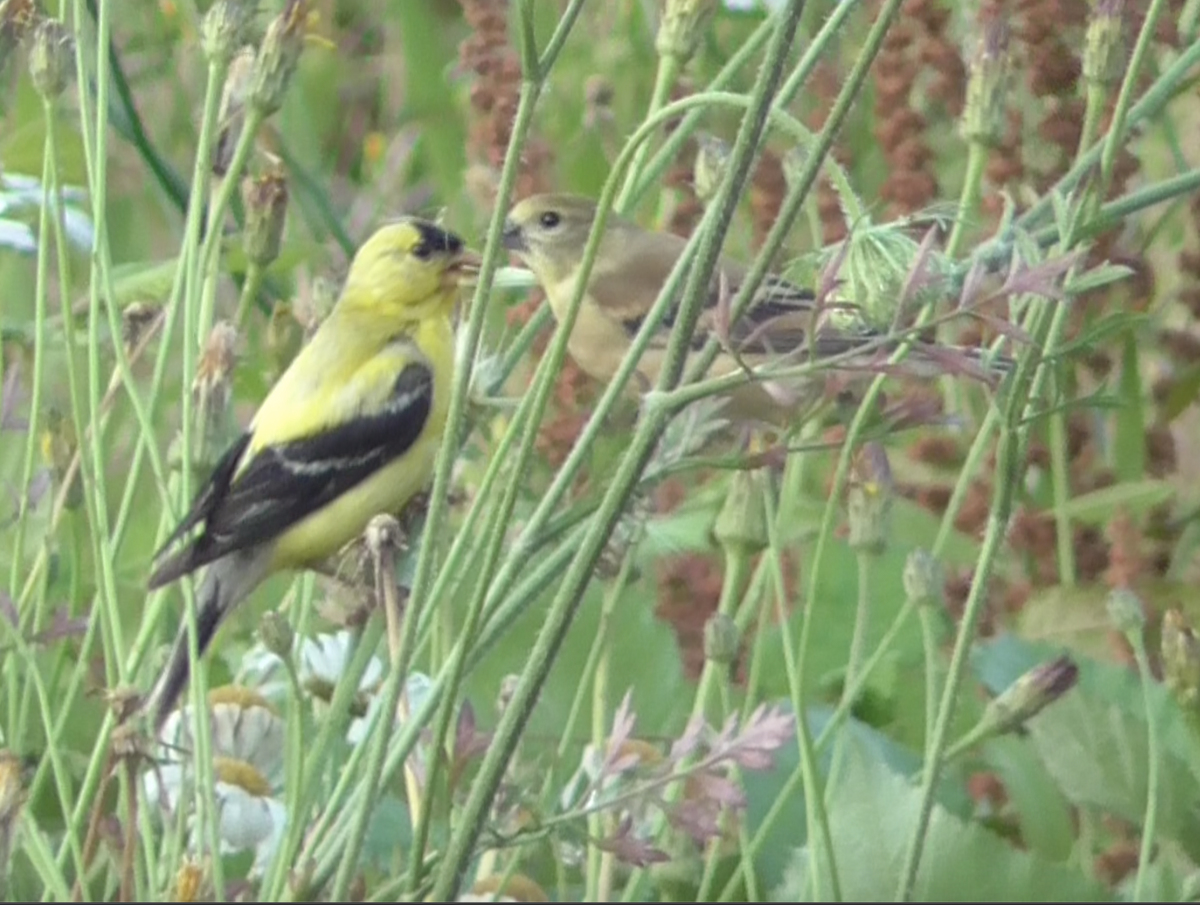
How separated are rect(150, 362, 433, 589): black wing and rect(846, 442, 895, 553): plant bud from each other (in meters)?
0.57

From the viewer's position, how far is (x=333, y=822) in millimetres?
896

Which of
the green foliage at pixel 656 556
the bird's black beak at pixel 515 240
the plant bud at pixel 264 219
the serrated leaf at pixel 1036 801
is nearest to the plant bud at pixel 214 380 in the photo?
the green foliage at pixel 656 556

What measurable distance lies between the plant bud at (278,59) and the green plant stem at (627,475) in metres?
0.33

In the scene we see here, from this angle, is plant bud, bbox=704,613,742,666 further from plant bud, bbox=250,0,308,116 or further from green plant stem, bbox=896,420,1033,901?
plant bud, bbox=250,0,308,116

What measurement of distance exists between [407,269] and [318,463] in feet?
0.76

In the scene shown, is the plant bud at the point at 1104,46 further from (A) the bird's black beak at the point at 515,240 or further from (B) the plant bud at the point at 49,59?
(A) the bird's black beak at the point at 515,240

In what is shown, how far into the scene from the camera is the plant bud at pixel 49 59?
3.56 ft

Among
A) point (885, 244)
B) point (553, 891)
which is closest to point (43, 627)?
point (553, 891)

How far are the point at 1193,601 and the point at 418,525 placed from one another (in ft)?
1.90

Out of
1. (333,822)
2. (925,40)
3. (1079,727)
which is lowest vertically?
(1079,727)

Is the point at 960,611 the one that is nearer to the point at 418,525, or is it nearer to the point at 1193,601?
the point at 1193,601

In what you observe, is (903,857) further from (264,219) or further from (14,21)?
(14,21)

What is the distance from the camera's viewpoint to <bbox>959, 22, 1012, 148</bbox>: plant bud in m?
1.07

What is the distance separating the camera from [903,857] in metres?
1.03
